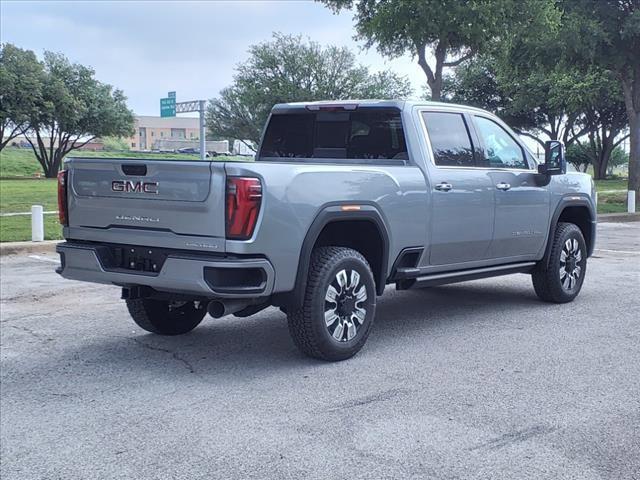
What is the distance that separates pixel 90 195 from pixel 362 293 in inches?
85.3

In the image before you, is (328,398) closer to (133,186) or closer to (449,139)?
(133,186)

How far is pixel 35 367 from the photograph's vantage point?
223 inches

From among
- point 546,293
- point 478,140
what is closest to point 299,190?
point 478,140

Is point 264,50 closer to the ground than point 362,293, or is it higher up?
higher up

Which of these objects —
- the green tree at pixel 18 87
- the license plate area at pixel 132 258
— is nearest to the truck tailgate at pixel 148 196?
the license plate area at pixel 132 258

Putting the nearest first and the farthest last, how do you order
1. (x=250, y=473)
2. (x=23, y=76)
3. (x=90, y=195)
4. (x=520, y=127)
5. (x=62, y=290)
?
(x=250, y=473), (x=90, y=195), (x=62, y=290), (x=23, y=76), (x=520, y=127)

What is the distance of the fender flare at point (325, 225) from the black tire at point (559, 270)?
263cm

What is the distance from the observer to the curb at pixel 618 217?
2041 cm

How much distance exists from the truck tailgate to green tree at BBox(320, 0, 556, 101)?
1625 cm

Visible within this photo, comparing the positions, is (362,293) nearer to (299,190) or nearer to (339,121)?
(299,190)

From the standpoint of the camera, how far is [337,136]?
22.5ft

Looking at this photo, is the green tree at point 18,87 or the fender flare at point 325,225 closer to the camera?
the fender flare at point 325,225

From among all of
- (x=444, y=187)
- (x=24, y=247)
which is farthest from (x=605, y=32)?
(x=444, y=187)

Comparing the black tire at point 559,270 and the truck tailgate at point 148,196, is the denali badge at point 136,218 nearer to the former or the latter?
the truck tailgate at point 148,196
